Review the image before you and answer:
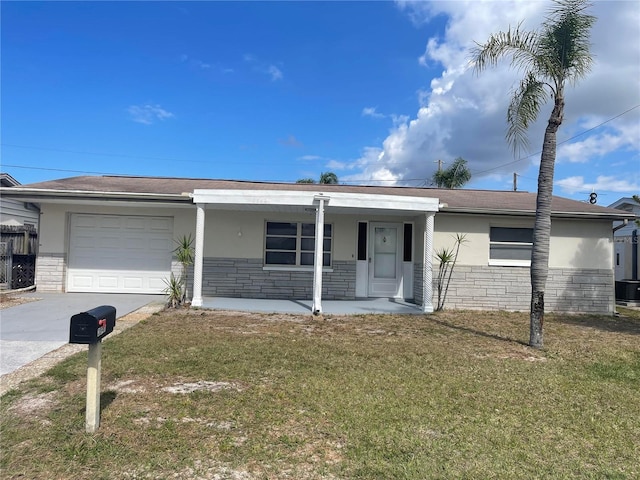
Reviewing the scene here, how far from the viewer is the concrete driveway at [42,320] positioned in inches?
228

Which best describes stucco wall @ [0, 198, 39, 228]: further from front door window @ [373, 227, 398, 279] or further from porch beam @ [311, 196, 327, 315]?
front door window @ [373, 227, 398, 279]

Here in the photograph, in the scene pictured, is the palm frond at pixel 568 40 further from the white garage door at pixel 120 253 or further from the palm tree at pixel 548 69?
the white garage door at pixel 120 253

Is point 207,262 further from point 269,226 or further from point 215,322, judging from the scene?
point 215,322

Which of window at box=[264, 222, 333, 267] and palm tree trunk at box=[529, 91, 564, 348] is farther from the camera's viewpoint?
window at box=[264, 222, 333, 267]

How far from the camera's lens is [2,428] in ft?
11.5

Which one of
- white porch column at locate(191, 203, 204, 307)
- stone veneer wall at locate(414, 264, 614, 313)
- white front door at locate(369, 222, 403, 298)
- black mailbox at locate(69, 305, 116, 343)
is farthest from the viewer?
white front door at locate(369, 222, 403, 298)

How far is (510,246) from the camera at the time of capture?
11.6 meters

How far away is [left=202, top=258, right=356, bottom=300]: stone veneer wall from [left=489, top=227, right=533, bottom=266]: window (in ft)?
13.0

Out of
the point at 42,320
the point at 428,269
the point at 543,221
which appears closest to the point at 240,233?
the point at 42,320

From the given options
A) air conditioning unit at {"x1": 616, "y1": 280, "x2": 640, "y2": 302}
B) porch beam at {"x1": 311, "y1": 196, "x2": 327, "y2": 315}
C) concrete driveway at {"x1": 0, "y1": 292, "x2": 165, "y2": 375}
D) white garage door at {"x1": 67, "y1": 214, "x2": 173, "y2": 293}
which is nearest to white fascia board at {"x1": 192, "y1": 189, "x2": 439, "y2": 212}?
porch beam at {"x1": 311, "y1": 196, "x2": 327, "y2": 315}

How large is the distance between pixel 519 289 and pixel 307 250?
19.7 ft

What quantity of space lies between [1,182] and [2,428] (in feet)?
52.6

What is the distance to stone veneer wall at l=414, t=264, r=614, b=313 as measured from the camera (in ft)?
37.0

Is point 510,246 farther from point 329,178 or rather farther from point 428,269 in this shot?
point 329,178
